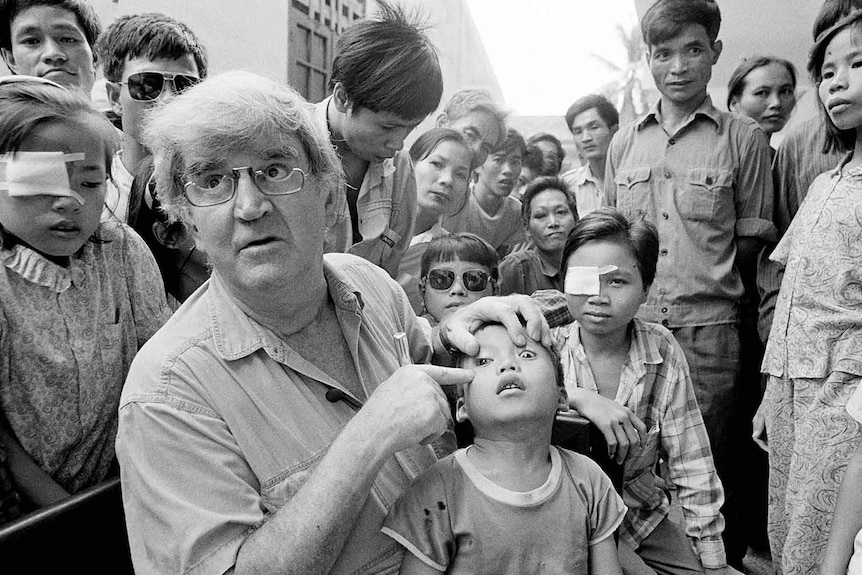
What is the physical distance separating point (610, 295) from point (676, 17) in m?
1.73

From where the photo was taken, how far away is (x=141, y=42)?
109 inches

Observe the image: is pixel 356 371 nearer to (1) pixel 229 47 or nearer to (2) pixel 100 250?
(2) pixel 100 250

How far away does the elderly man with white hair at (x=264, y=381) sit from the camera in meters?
1.30

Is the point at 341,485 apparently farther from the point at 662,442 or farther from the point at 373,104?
the point at 373,104

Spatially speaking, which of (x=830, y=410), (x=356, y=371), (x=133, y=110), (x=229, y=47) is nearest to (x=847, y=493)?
(x=830, y=410)

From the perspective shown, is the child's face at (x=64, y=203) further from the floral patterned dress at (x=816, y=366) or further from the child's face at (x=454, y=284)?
the floral patterned dress at (x=816, y=366)

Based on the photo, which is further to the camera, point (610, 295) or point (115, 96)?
point (115, 96)

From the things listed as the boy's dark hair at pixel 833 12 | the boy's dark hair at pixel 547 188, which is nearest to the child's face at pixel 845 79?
the boy's dark hair at pixel 833 12

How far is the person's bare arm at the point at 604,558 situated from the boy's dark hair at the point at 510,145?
337cm

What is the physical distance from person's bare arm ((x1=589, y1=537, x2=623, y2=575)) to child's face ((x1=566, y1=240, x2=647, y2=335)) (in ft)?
3.23

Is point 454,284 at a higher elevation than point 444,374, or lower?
lower

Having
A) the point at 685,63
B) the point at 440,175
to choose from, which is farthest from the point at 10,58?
the point at 685,63

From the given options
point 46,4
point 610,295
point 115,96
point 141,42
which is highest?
point 46,4

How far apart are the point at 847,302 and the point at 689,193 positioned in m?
1.06
